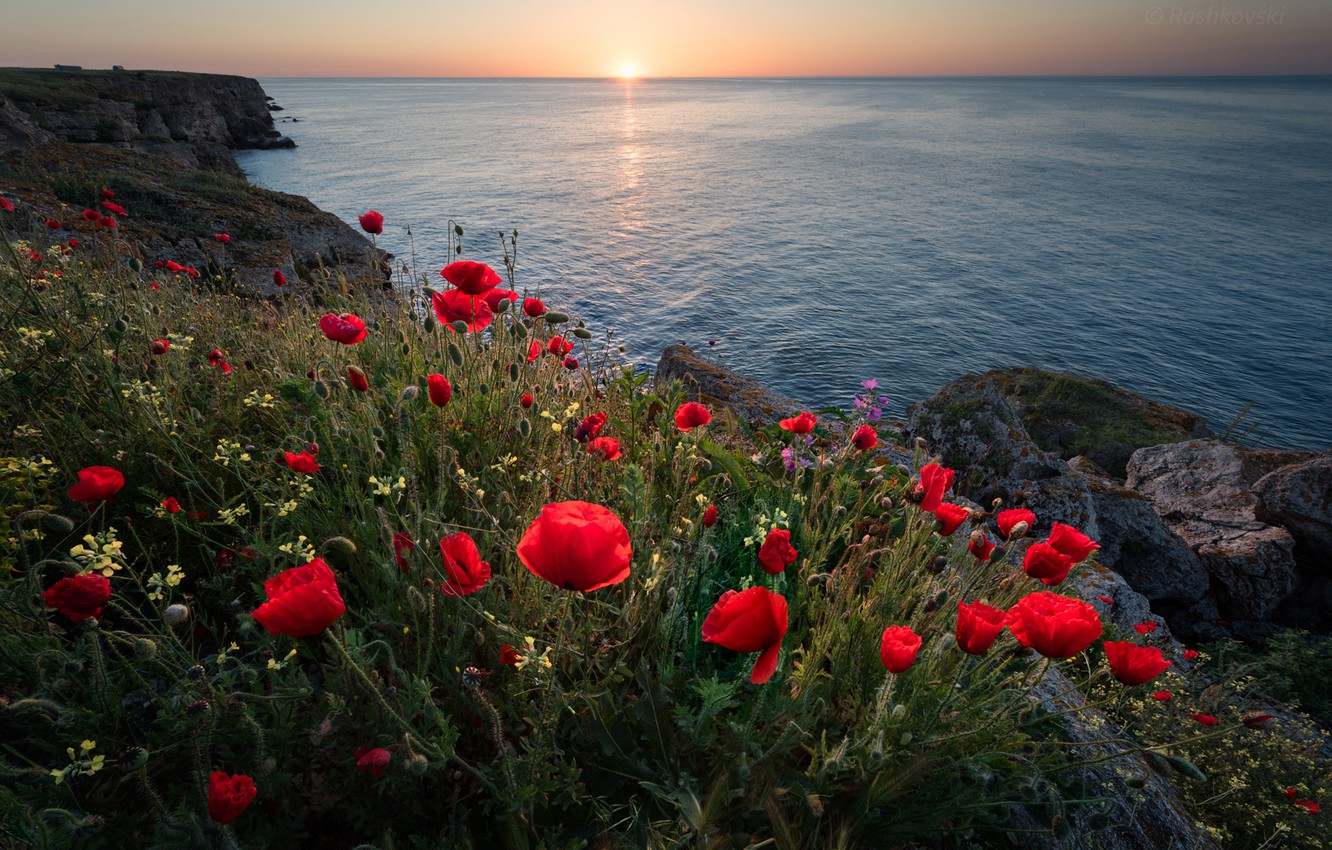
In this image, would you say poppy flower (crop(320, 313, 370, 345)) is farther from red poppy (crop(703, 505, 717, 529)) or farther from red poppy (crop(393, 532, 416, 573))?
red poppy (crop(703, 505, 717, 529))

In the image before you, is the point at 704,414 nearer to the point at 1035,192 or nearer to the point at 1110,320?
the point at 1110,320

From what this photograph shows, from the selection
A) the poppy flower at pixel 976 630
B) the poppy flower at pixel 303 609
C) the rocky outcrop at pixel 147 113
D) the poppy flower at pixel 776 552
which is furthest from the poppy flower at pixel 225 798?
the rocky outcrop at pixel 147 113

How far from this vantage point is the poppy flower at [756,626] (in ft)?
4.91

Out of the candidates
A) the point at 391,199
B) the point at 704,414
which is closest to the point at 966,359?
the point at 704,414

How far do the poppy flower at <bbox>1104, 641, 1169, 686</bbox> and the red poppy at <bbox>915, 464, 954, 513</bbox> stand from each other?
30.2 inches

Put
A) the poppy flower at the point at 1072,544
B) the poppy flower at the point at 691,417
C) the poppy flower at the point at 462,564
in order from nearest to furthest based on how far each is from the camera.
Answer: the poppy flower at the point at 462,564
the poppy flower at the point at 1072,544
the poppy flower at the point at 691,417

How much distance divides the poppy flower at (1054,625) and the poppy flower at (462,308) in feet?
8.31

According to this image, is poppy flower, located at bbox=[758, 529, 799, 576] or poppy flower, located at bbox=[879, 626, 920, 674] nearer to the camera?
poppy flower, located at bbox=[879, 626, 920, 674]

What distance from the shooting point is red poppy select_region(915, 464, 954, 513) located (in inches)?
95.3

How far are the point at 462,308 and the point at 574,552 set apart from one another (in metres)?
2.05

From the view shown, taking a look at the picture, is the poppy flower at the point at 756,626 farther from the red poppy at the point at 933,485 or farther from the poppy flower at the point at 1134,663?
the red poppy at the point at 933,485

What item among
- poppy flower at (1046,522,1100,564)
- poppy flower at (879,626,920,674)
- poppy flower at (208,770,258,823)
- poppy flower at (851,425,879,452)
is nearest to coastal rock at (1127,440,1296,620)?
poppy flower at (851,425,879,452)

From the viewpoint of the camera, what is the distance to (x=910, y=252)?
2541 cm

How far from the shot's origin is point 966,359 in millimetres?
16359
